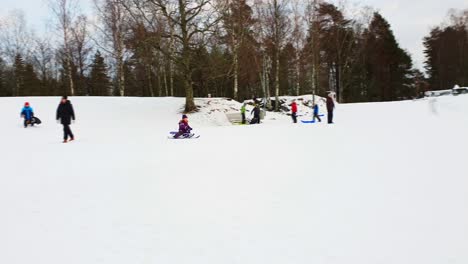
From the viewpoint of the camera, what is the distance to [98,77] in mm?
49125

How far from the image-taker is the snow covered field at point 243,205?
13.4 feet

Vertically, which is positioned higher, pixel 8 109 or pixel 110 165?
pixel 8 109

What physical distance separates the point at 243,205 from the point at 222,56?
29914 millimetres

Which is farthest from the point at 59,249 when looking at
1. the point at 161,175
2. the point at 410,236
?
the point at 410,236

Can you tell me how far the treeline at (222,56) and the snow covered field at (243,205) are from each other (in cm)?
1678

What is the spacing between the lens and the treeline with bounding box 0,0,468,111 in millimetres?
25594

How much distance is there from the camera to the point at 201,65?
27.4 m

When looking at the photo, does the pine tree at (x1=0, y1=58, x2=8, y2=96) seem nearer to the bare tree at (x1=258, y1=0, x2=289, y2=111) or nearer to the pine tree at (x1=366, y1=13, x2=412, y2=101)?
the bare tree at (x1=258, y1=0, x2=289, y2=111)

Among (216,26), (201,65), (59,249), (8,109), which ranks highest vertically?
(216,26)

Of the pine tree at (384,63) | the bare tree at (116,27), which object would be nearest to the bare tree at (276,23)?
the bare tree at (116,27)

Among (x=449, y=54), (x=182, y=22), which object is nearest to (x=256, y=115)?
(x=182, y=22)

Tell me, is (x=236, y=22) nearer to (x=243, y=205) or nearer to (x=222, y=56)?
(x=222, y=56)

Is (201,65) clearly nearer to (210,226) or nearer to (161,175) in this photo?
(161,175)

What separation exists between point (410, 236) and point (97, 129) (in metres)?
18.5
